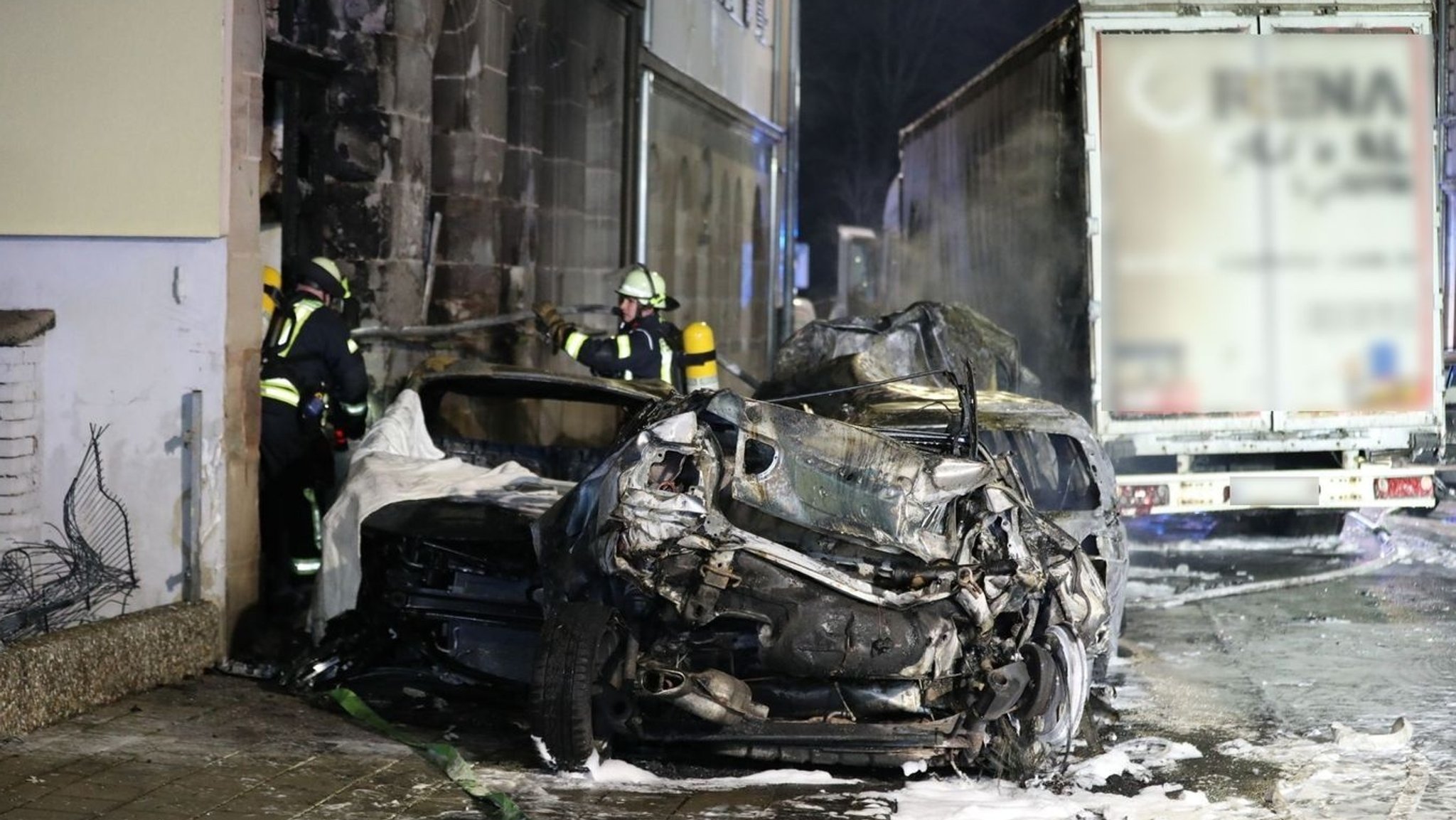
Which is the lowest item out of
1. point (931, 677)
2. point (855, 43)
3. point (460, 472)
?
point (931, 677)

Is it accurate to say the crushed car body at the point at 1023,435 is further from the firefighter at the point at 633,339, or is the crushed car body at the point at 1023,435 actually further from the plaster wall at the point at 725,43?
the plaster wall at the point at 725,43

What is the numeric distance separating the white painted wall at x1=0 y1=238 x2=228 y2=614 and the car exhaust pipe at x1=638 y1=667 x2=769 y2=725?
3.11 metres

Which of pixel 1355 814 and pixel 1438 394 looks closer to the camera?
pixel 1355 814

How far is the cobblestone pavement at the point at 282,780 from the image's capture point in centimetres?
633

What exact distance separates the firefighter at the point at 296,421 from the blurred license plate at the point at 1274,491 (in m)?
5.43

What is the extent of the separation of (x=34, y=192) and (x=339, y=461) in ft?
6.48

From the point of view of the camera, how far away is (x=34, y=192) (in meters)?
8.67

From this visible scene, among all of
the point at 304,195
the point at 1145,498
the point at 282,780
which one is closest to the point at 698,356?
the point at 1145,498

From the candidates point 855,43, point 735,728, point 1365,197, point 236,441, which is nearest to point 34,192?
point 236,441

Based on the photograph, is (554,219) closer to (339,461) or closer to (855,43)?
(339,461)

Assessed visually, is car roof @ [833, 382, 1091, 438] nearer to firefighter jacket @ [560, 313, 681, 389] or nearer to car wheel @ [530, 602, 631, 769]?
car wheel @ [530, 602, 631, 769]

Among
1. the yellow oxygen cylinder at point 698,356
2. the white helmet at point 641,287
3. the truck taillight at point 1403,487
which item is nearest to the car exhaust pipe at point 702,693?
the yellow oxygen cylinder at point 698,356

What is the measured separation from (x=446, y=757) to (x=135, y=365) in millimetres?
2878

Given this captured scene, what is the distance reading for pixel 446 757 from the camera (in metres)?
7.02
